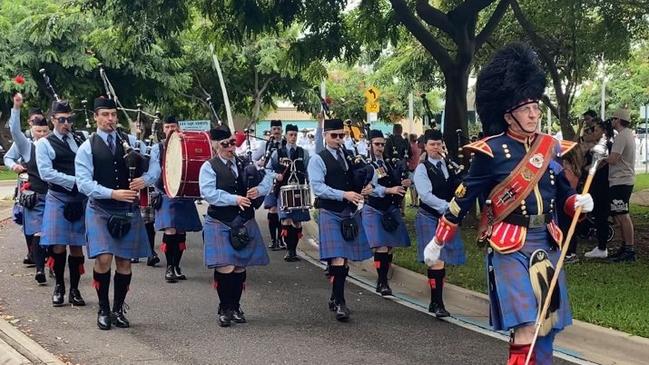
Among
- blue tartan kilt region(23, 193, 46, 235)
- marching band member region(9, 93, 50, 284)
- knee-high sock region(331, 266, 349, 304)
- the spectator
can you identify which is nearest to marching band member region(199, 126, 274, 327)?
knee-high sock region(331, 266, 349, 304)

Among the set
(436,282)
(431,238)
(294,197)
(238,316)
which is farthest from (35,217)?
(436,282)

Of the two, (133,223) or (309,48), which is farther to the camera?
(309,48)

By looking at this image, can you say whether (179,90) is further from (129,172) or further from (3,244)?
(129,172)

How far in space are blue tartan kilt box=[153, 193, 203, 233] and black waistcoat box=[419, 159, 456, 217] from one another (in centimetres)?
316

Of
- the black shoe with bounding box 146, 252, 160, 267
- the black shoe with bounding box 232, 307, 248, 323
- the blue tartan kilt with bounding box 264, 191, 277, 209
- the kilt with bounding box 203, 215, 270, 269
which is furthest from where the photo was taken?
the blue tartan kilt with bounding box 264, 191, 277, 209

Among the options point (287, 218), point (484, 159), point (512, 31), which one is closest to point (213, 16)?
point (287, 218)

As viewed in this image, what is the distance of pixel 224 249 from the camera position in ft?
23.9

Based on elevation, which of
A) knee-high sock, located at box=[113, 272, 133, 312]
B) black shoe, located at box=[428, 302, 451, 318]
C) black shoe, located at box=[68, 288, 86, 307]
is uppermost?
knee-high sock, located at box=[113, 272, 133, 312]

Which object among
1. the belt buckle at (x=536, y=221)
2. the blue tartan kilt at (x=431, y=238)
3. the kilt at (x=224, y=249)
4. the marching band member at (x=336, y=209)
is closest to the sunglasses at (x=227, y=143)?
the kilt at (x=224, y=249)

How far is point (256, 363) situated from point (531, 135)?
2727 millimetres

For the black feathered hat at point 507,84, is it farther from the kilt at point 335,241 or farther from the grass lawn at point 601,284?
the kilt at point 335,241

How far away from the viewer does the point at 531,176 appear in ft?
15.4

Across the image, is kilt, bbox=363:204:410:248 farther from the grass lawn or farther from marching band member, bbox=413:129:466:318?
the grass lawn

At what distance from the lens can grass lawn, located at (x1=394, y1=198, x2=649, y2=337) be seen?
692 centimetres
